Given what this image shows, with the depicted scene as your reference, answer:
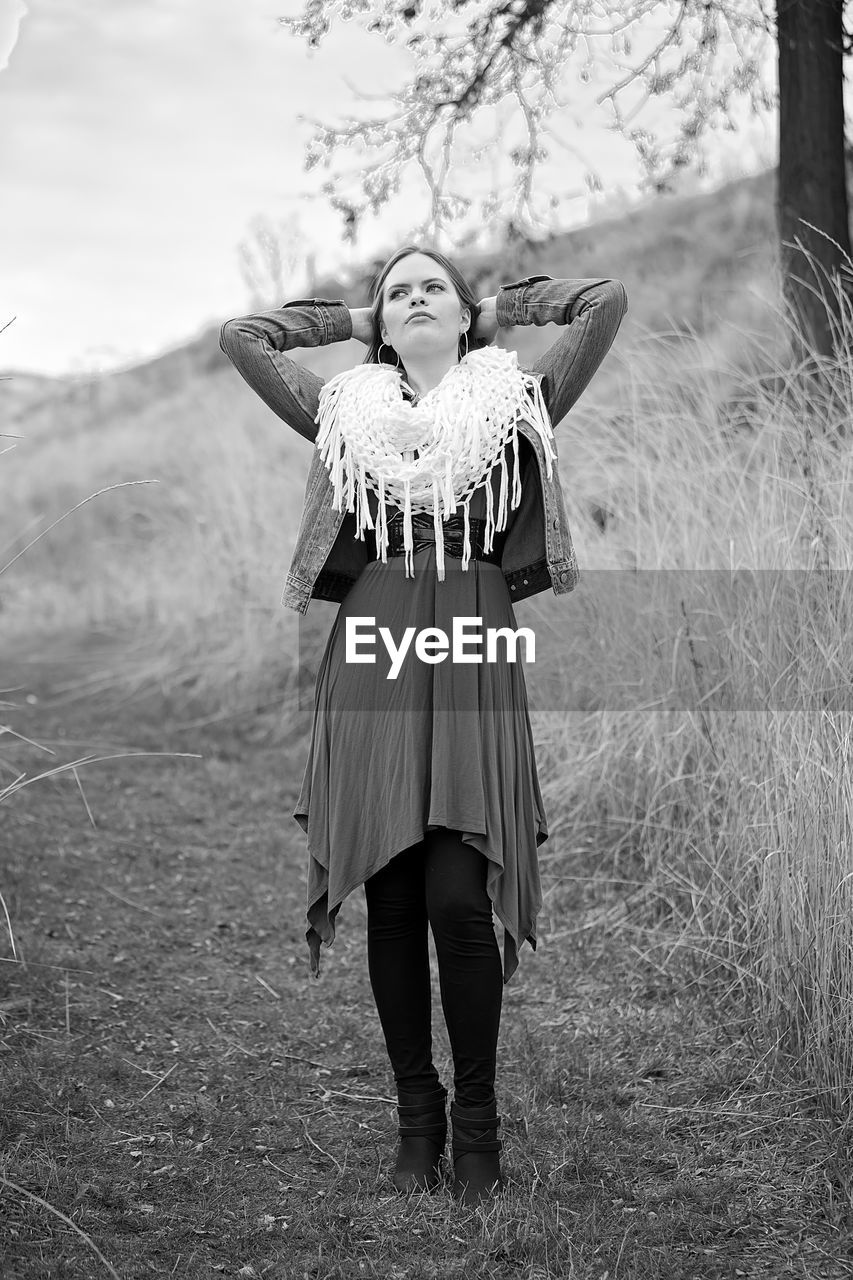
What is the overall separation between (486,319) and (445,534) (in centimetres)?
56

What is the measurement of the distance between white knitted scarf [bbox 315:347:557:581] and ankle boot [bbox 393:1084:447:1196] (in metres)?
1.07

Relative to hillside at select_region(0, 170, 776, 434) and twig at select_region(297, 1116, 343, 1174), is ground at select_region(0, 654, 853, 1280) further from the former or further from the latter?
hillside at select_region(0, 170, 776, 434)

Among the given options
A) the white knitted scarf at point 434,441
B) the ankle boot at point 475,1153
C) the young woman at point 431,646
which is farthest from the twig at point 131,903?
Result: the white knitted scarf at point 434,441

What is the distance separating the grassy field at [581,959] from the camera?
8.16 ft

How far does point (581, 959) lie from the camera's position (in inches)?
161

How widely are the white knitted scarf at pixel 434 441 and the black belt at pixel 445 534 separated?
0.02 meters

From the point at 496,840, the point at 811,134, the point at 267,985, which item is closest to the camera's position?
the point at 496,840

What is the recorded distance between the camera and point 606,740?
4.69 meters

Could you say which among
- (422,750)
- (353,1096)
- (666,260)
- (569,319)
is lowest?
(353,1096)

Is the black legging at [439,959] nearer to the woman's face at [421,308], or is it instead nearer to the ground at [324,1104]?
the ground at [324,1104]

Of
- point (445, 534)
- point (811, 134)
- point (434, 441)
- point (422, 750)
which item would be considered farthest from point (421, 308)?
point (811, 134)

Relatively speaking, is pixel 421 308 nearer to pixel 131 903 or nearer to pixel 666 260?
pixel 131 903

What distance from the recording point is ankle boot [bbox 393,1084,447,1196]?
102 inches

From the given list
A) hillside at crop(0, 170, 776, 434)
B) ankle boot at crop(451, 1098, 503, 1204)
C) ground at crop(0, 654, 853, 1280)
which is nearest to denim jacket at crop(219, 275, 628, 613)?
ankle boot at crop(451, 1098, 503, 1204)
